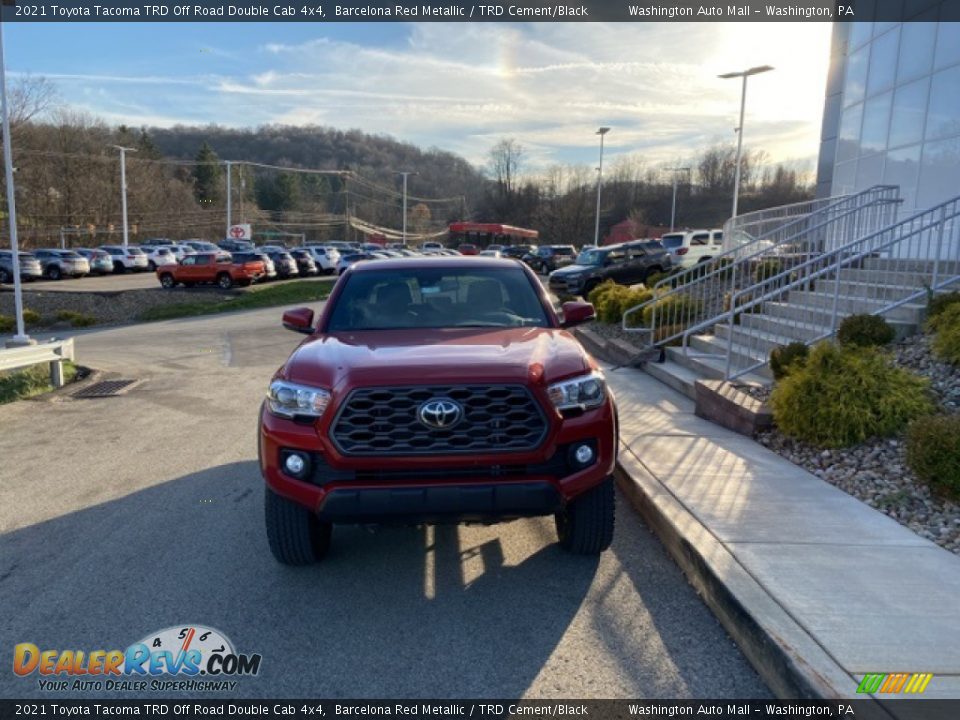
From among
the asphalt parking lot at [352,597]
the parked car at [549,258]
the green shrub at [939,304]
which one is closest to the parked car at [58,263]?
the parked car at [549,258]

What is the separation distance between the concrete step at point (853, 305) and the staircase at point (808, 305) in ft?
0.04

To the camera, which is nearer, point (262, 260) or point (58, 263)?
point (262, 260)

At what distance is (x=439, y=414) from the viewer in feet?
11.5

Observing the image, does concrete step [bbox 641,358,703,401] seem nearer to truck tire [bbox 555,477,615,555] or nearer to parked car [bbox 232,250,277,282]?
truck tire [bbox 555,477,615,555]

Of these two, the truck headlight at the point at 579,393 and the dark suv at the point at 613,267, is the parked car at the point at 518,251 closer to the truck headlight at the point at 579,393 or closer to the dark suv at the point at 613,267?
the dark suv at the point at 613,267

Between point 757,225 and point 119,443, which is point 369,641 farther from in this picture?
point 757,225

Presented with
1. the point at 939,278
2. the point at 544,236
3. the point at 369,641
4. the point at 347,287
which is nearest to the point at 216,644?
the point at 369,641

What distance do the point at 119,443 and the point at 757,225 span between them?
14.2 m

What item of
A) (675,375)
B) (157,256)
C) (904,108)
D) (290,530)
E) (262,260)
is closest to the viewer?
(290,530)

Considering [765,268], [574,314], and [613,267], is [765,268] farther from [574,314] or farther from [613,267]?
[613,267]

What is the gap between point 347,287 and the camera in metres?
5.18

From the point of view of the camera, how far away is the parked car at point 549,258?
1752 inches

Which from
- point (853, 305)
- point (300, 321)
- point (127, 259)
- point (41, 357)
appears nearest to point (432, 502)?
point (300, 321)

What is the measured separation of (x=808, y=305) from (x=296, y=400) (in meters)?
8.00
